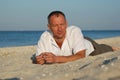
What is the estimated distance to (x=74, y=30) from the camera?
19.5 ft

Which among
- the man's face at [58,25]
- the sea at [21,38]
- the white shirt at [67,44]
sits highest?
the man's face at [58,25]

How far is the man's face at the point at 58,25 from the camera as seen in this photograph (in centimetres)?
573

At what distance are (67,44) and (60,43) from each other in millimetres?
132

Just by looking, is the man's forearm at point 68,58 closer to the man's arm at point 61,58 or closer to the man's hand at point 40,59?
the man's arm at point 61,58

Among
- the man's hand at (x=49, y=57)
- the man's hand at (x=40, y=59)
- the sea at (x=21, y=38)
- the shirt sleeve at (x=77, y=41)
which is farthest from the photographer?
the sea at (x=21, y=38)

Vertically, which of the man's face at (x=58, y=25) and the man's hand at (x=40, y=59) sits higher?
the man's face at (x=58, y=25)

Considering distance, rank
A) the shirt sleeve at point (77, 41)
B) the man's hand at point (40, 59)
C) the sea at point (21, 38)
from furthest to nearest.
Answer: the sea at point (21, 38) → the man's hand at point (40, 59) → the shirt sleeve at point (77, 41)

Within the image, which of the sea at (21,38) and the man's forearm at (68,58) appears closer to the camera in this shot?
the man's forearm at (68,58)

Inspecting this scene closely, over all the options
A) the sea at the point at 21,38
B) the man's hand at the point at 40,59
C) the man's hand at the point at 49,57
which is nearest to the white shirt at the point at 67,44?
the man's hand at the point at 40,59

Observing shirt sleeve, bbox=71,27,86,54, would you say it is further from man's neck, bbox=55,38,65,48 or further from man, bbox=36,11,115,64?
man's neck, bbox=55,38,65,48

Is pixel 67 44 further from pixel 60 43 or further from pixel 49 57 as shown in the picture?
pixel 49 57

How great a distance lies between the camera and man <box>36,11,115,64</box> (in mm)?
5758

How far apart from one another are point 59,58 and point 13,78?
1.22 m

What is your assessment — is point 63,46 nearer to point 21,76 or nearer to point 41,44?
point 41,44
